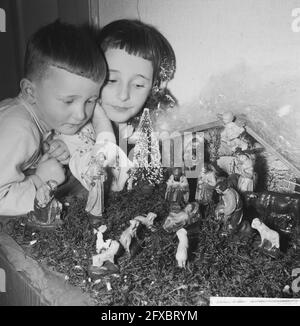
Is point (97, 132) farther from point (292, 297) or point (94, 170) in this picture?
point (292, 297)

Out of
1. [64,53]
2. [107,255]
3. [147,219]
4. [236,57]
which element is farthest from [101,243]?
[236,57]

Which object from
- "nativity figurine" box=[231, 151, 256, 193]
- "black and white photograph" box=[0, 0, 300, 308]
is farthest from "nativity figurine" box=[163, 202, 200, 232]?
"nativity figurine" box=[231, 151, 256, 193]

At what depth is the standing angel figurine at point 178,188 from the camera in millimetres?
1258

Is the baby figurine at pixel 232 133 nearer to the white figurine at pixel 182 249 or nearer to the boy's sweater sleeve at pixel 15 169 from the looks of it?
the white figurine at pixel 182 249

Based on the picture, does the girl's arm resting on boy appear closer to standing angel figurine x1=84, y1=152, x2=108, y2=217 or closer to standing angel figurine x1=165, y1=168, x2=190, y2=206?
standing angel figurine x1=84, y1=152, x2=108, y2=217

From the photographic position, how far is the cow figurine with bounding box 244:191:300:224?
1.24 m

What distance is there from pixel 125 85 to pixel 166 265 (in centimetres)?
53

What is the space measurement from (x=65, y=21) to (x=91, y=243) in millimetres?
661

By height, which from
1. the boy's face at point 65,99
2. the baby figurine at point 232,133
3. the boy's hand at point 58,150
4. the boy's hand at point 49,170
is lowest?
the boy's hand at point 49,170

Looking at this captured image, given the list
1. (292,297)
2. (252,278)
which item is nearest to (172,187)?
(252,278)

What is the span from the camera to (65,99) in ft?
4.08

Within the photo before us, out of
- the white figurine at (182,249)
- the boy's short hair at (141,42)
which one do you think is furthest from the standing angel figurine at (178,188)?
the boy's short hair at (141,42)

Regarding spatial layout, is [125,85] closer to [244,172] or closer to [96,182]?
[96,182]

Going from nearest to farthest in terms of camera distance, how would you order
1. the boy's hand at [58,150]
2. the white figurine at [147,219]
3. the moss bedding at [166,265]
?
the moss bedding at [166,265], the white figurine at [147,219], the boy's hand at [58,150]
